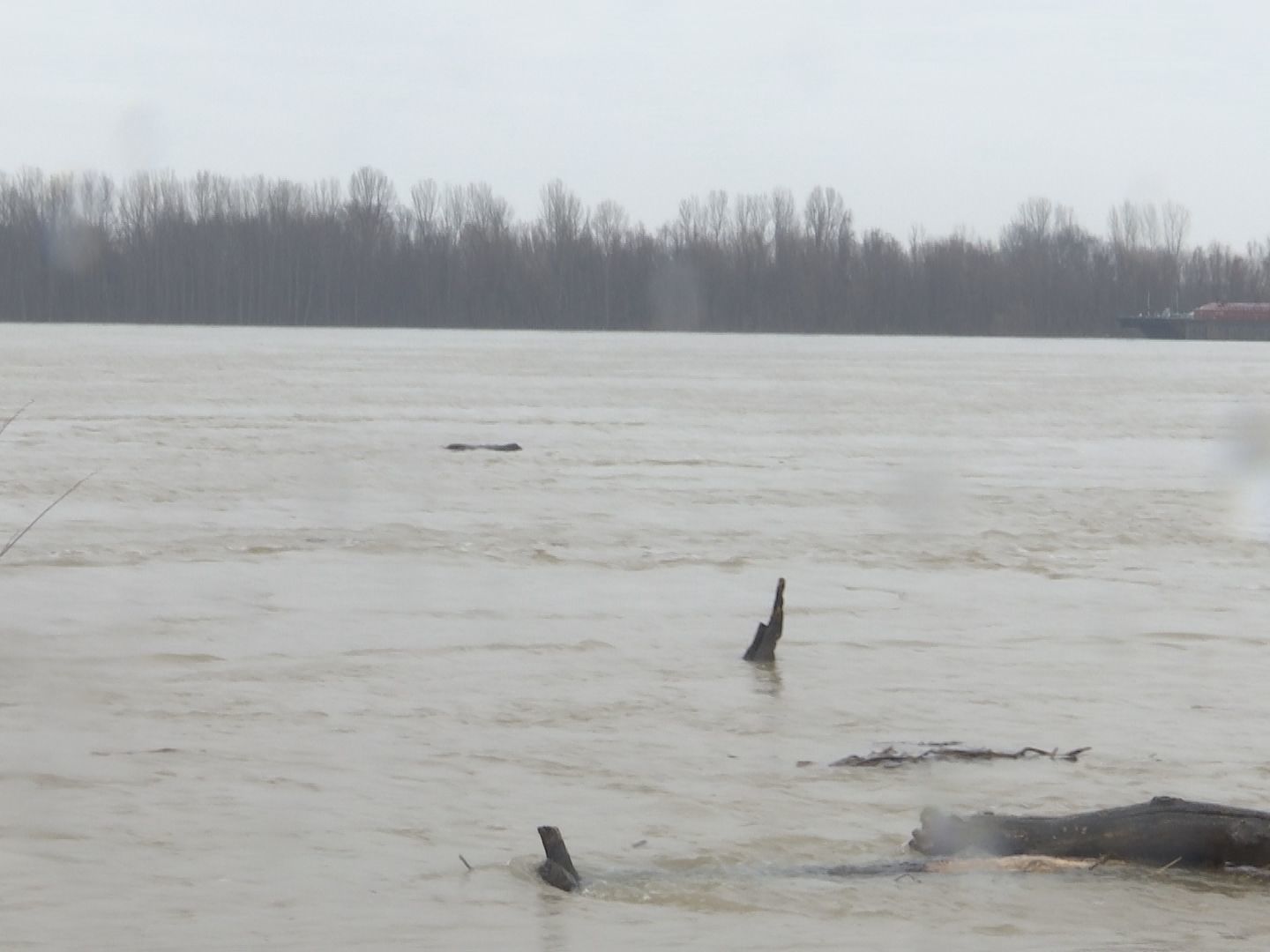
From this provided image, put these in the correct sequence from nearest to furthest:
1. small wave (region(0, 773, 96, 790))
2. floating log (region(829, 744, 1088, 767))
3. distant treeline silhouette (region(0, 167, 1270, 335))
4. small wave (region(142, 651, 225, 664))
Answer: small wave (region(0, 773, 96, 790))
floating log (region(829, 744, 1088, 767))
small wave (region(142, 651, 225, 664))
distant treeline silhouette (region(0, 167, 1270, 335))

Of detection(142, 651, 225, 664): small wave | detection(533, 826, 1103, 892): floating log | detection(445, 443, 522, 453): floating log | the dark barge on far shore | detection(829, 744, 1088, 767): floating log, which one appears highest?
the dark barge on far shore

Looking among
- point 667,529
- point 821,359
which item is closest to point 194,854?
point 667,529

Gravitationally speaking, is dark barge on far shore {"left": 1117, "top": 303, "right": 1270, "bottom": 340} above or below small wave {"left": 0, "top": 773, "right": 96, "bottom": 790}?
above

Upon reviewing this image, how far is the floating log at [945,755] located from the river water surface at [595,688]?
0.12 metres

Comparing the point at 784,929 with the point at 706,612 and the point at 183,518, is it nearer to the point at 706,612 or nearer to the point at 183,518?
the point at 706,612

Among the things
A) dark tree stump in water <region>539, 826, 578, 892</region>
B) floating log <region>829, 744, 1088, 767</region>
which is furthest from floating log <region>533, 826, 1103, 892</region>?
floating log <region>829, 744, 1088, 767</region>

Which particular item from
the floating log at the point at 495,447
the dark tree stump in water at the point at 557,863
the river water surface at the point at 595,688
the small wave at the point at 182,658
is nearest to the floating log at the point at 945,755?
the river water surface at the point at 595,688

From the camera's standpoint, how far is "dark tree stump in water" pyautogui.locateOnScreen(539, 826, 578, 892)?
5723 millimetres

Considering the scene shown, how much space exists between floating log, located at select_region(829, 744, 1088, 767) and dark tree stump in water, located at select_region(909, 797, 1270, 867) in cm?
148

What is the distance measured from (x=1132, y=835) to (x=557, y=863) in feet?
5.85

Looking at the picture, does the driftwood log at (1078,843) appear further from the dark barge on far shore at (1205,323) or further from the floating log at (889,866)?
the dark barge on far shore at (1205,323)

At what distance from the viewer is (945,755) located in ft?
25.5

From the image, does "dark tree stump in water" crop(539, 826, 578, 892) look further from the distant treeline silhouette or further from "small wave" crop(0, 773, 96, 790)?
the distant treeline silhouette

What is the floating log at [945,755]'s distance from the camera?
768 cm
